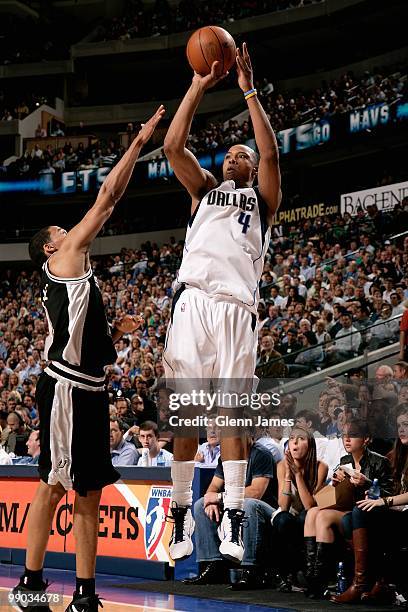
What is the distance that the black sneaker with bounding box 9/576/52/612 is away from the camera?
16.8 ft

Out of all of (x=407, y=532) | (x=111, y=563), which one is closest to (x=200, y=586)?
(x=111, y=563)

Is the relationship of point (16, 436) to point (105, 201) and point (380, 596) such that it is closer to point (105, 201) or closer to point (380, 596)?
point (380, 596)

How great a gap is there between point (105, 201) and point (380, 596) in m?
3.99

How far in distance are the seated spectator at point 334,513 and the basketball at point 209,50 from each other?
11.8ft

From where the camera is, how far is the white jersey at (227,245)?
5086 millimetres

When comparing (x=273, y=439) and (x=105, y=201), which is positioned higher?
(x=105, y=201)

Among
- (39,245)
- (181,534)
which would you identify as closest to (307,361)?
(39,245)

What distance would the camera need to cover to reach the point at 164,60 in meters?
32.4

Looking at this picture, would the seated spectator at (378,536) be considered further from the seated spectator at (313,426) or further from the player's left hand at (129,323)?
the player's left hand at (129,323)

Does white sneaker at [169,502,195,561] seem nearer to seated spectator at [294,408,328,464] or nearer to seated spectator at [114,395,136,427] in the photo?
seated spectator at [294,408,328,464]

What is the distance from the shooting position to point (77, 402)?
5.22 metres

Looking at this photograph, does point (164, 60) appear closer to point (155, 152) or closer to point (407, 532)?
point (155, 152)

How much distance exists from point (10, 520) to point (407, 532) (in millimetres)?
5223

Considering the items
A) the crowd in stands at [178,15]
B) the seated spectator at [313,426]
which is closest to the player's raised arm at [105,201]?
the seated spectator at [313,426]
